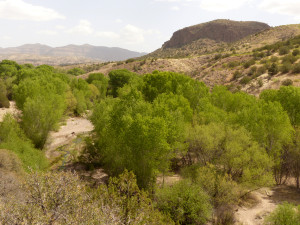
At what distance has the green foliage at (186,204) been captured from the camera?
20234 millimetres

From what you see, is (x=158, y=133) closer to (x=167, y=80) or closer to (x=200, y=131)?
(x=200, y=131)

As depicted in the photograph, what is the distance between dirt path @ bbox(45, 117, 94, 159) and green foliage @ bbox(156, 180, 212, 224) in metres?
28.6

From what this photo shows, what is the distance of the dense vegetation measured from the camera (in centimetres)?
1495

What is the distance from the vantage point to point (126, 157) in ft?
80.7

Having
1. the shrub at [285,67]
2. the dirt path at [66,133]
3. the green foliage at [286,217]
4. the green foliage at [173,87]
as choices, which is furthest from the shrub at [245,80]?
the green foliage at [286,217]

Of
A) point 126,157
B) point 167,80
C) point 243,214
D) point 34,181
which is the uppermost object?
point 167,80

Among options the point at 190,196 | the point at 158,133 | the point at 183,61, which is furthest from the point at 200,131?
the point at 183,61

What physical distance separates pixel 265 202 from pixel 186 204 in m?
12.3

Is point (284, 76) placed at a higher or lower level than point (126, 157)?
higher

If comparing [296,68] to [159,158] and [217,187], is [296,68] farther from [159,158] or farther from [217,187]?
[159,158]

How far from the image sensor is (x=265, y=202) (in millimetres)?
26062

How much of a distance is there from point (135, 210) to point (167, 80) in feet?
101

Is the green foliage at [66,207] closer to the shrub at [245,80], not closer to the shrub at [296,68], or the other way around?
the shrub at [245,80]

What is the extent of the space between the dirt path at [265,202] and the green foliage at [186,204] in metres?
5.33
